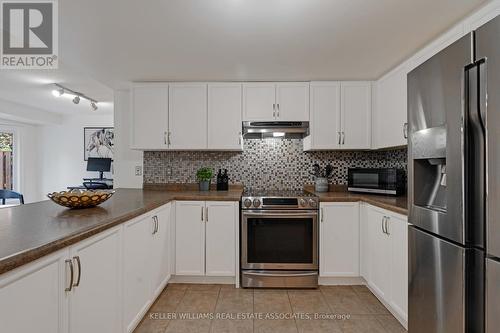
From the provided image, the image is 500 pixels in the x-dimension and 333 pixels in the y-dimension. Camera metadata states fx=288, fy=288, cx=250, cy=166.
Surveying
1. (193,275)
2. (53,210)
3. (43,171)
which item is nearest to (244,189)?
(193,275)

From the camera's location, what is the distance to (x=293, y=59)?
2.53 meters

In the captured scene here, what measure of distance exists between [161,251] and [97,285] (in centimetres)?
108

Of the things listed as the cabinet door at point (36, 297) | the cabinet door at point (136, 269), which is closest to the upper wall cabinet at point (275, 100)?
the cabinet door at point (136, 269)

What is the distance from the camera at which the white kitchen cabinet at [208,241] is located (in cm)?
278

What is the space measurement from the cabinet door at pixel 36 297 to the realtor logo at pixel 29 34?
5.13 ft

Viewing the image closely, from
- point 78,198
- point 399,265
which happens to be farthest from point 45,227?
point 399,265

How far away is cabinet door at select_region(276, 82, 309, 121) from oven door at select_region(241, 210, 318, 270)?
1051 mm

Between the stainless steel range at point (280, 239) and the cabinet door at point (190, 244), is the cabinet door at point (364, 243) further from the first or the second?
the cabinet door at point (190, 244)

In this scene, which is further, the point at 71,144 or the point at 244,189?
the point at 71,144

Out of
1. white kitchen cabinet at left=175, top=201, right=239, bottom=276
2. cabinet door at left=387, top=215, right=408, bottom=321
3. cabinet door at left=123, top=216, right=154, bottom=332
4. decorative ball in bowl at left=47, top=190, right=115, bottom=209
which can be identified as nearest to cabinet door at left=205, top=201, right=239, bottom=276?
white kitchen cabinet at left=175, top=201, right=239, bottom=276

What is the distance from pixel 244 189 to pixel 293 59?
5.19ft

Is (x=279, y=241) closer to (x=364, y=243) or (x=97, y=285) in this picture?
(x=364, y=243)

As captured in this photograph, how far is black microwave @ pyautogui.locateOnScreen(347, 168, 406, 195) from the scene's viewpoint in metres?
2.67

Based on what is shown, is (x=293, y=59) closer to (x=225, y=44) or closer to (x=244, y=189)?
(x=225, y=44)
